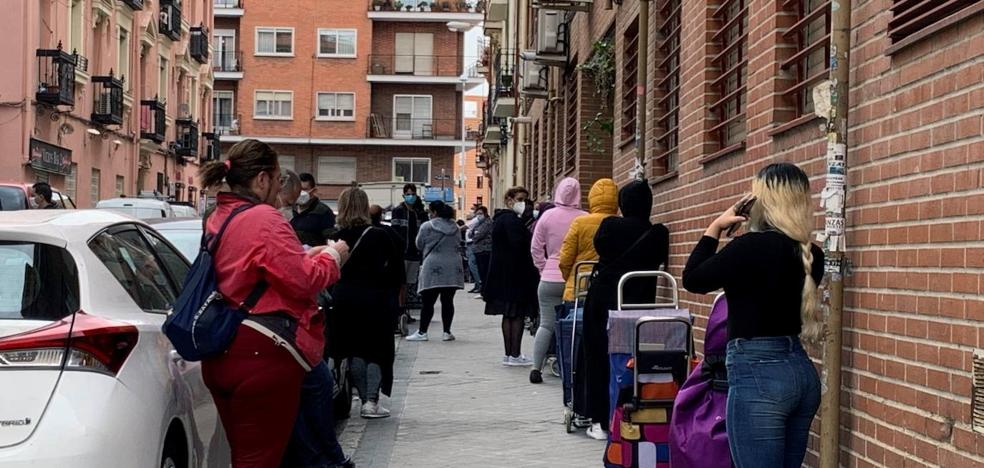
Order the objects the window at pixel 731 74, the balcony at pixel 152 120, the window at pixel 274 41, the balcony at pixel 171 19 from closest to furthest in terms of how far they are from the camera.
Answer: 1. the window at pixel 731 74
2. the balcony at pixel 152 120
3. the balcony at pixel 171 19
4. the window at pixel 274 41

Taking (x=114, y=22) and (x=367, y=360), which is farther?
(x=114, y=22)

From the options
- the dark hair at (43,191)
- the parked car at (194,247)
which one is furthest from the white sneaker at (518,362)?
the dark hair at (43,191)

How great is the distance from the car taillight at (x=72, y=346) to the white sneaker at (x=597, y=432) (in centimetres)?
473

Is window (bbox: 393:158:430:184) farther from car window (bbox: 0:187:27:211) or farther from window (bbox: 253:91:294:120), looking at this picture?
car window (bbox: 0:187:27:211)

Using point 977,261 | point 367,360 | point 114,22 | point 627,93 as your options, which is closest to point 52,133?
point 114,22

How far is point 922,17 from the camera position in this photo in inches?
184

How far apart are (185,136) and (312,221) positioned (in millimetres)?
35425

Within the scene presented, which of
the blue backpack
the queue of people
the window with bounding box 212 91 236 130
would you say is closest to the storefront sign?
the queue of people

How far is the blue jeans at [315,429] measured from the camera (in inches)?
262

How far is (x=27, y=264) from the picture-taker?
4793 millimetres

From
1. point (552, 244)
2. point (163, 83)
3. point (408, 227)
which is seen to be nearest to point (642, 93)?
point (552, 244)

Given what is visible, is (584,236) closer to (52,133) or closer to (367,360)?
(367,360)

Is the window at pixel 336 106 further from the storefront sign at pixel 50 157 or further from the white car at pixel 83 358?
the white car at pixel 83 358

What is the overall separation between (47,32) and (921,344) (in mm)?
27883
